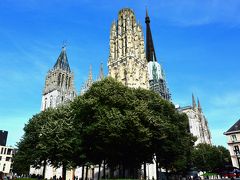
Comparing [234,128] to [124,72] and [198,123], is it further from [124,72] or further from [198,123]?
[198,123]

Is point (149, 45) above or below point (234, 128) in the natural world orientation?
above

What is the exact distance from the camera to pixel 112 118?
1224 inches

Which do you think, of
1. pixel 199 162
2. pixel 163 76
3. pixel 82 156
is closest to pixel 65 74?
pixel 163 76

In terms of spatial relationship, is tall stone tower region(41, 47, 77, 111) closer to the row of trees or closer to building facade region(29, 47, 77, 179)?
building facade region(29, 47, 77, 179)

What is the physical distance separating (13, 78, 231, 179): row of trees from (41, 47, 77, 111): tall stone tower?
4756 centimetres

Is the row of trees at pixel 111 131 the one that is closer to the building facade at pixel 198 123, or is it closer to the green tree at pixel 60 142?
the green tree at pixel 60 142

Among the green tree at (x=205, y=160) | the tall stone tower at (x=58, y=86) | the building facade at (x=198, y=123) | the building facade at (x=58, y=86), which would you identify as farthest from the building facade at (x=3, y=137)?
the building facade at (x=198, y=123)

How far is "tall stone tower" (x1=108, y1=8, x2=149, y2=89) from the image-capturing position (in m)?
64.2

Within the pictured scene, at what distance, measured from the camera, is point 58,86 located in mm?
87375

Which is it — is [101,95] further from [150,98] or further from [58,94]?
[58,94]

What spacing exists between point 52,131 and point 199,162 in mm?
50052

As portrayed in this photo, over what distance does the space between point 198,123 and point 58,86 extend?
62250 millimetres

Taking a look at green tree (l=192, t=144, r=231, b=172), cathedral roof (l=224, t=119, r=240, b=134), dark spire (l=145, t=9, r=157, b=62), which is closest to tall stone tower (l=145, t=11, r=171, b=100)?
dark spire (l=145, t=9, r=157, b=62)

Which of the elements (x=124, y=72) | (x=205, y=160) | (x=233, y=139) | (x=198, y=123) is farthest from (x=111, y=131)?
(x=198, y=123)
